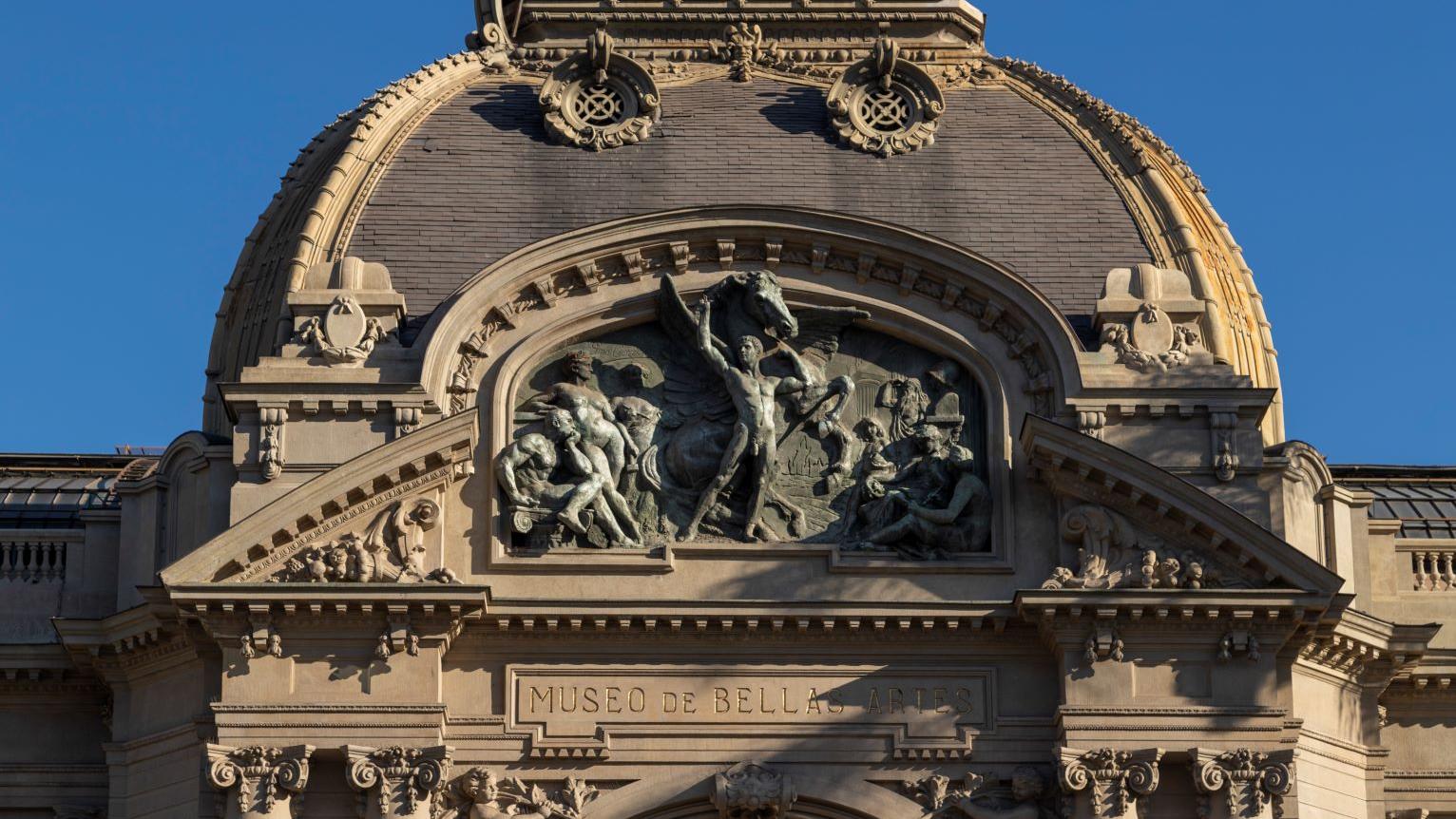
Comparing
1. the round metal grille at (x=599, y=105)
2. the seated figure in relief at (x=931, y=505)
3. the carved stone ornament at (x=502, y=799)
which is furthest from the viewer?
the round metal grille at (x=599, y=105)

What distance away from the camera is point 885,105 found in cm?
4775

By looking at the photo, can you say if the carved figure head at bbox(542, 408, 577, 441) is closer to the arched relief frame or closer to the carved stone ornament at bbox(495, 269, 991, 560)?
the carved stone ornament at bbox(495, 269, 991, 560)

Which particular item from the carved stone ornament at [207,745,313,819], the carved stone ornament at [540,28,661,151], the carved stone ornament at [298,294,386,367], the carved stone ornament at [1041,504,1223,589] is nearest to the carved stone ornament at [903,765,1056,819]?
the carved stone ornament at [1041,504,1223,589]

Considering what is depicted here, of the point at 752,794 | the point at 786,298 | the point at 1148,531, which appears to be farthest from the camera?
the point at 786,298

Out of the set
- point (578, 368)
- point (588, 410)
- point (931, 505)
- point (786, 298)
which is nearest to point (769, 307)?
point (786, 298)

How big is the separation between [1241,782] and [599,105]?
12397 mm

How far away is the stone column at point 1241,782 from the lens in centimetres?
4219

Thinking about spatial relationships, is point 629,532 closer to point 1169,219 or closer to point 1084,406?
point 1084,406

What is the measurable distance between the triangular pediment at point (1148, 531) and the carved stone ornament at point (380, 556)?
7.25 metres

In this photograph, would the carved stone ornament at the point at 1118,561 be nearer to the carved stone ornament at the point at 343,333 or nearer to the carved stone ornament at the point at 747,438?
the carved stone ornament at the point at 747,438

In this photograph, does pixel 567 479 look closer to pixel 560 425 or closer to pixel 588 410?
pixel 560 425

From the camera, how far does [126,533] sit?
4512cm

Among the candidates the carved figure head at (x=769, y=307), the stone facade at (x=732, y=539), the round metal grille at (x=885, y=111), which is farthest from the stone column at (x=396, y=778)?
the round metal grille at (x=885, y=111)

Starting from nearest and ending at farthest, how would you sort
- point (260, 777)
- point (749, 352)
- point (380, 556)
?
point (260, 777)
point (380, 556)
point (749, 352)
